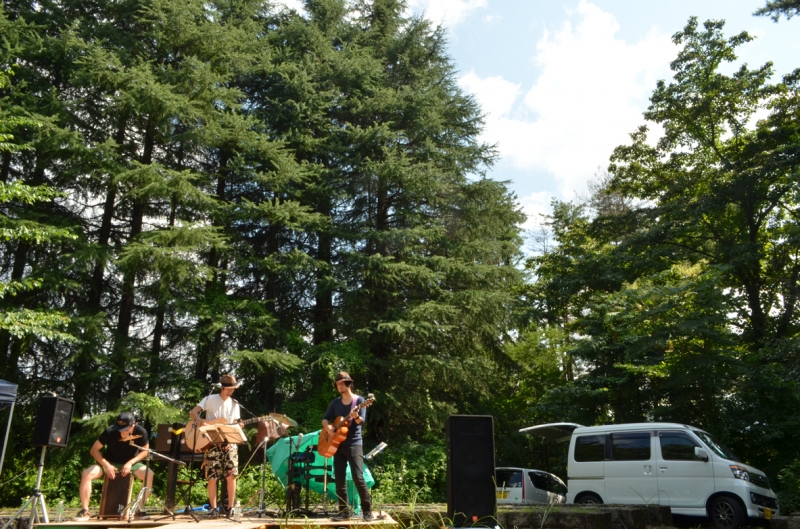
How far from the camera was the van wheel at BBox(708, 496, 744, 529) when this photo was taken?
914cm

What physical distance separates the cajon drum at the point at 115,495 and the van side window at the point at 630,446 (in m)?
7.62

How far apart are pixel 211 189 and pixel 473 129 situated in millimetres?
8127

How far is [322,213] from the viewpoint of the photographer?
17969 millimetres

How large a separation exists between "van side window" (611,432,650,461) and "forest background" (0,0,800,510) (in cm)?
332

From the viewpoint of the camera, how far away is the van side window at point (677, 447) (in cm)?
995

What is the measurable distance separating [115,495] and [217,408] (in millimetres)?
1558

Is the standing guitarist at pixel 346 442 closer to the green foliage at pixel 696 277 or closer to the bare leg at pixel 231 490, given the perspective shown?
the bare leg at pixel 231 490

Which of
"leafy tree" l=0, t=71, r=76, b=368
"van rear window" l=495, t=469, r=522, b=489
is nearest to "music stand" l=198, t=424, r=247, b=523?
"leafy tree" l=0, t=71, r=76, b=368

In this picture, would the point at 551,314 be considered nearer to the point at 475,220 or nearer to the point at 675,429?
the point at 475,220

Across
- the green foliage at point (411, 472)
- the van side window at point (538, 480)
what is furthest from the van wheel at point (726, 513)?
the green foliage at point (411, 472)

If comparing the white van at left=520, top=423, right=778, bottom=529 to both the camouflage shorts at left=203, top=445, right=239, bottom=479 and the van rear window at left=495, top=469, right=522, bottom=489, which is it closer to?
the van rear window at left=495, top=469, right=522, bottom=489

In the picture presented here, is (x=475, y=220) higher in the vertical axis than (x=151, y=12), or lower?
lower

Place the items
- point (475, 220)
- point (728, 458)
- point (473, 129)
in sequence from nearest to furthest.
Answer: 1. point (728, 458)
2. point (475, 220)
3. point (473, 129)

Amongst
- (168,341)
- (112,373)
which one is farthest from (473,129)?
(112,373)
